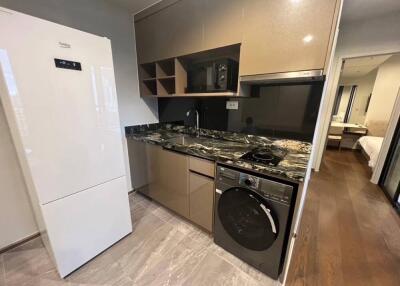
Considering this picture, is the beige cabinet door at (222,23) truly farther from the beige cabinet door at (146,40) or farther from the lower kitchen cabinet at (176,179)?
the lower kitchen cabinet at (176,179)

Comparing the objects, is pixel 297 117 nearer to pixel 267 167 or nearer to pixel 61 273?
pixel 267 167

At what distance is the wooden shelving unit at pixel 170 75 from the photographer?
180cm

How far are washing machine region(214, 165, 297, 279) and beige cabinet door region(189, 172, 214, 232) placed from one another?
8cm

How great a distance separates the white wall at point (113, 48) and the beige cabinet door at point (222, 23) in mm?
1128

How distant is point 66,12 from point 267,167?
7.58 ft

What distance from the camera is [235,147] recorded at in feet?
5.61

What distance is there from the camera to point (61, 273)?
1278 millimetres

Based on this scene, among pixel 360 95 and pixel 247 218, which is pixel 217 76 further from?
pixel 360 95

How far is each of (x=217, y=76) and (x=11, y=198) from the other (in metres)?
2.26

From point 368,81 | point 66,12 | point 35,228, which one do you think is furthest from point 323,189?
point 368,81

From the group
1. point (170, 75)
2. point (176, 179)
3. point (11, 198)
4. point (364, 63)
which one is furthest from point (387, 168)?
point (11, 198)

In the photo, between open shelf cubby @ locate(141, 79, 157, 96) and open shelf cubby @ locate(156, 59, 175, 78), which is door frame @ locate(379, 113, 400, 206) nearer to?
open shelf cubby @ locate(156, 59, 175, 78)

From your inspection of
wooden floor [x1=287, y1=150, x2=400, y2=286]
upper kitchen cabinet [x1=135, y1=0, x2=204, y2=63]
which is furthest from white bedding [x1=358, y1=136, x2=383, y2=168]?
upper kitchen cabinet [x1=135, y1=0, x2=204, y2=63]

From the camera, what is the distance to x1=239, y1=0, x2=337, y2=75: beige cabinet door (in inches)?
43.7
